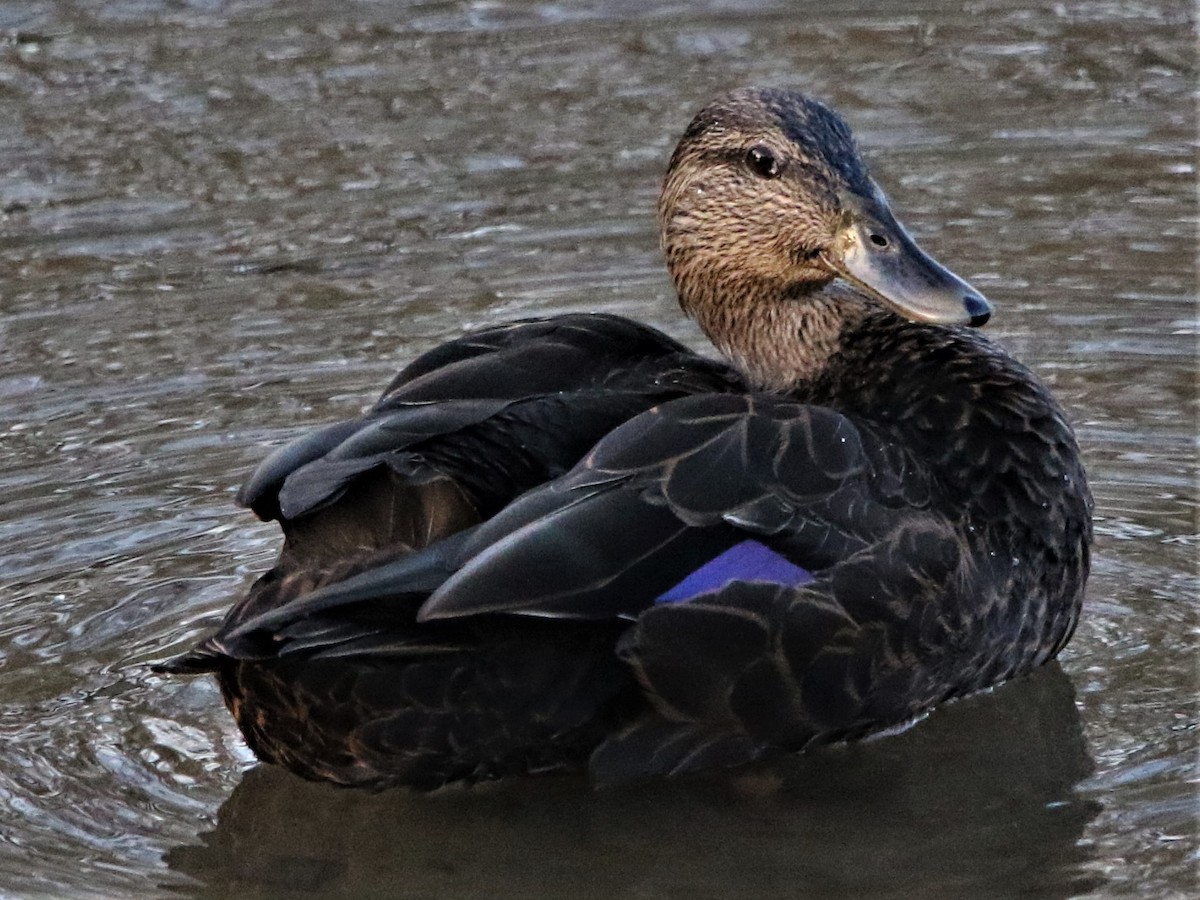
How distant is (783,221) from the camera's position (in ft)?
18.8

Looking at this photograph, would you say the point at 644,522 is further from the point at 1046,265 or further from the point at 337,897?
the point at 1046,265

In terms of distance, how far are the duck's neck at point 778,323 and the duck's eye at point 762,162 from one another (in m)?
0.30

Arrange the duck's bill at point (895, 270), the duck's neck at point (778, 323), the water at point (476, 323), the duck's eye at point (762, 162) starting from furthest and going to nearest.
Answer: the duck's neck at point (778, 323) → the duck's eye at point (762, 162) → the duck's bill at point (895, 270) → the water at point (476, 323)

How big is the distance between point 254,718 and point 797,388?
1707mm

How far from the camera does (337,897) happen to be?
4816 mm

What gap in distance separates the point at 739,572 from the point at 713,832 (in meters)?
0.60

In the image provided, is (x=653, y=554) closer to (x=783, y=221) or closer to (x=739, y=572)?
(x=739, y=572)

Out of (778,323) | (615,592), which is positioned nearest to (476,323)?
(778,323)

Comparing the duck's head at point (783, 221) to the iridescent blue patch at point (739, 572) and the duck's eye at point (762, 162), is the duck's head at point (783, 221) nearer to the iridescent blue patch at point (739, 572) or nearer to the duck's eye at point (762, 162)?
the duck's eye at point (762, 162)

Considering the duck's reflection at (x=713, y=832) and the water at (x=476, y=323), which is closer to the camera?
the duck's reflection at (x=713, y=832)

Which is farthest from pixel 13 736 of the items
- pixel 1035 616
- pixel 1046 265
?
pixel 1046 265

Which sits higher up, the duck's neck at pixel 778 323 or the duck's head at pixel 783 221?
the duck's head at pixel 783 221

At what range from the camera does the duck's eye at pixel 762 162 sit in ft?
18.8

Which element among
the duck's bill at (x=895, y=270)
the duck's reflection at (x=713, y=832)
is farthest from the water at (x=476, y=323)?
the duck's bill at (x=895, y=270)
